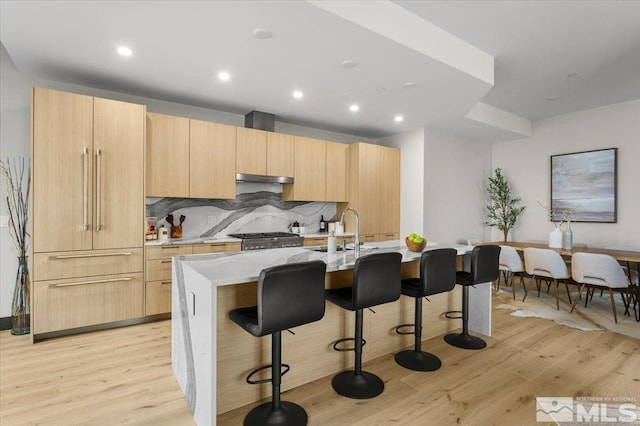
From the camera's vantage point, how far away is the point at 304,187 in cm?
507

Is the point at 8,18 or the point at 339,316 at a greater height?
the point at 8,18

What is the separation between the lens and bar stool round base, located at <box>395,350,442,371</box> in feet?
8.67

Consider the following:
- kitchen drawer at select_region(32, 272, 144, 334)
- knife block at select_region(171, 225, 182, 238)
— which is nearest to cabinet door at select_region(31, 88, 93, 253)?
kitchen drawer at select_region(32, 272, 144, 334)

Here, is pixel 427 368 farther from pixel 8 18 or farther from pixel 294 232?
pixel 8 18

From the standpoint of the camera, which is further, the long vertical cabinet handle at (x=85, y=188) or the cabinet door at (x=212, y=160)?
the cabinet door at (x=212, y=160)

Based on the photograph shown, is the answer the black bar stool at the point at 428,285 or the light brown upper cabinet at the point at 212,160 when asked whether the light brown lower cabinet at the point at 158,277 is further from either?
the black bar stool at the point at 428,285

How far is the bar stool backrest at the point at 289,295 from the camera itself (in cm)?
173

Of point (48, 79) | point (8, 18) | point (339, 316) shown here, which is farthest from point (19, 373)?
point (48, 79)

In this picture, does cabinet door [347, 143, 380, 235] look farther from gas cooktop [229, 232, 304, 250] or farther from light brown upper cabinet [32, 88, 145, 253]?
light brown upper cabinet [32, 88, 145, 253]

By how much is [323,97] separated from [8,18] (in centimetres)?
290

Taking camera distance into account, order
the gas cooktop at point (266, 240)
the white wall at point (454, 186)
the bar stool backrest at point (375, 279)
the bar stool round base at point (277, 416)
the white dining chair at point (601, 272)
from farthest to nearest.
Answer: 1. the white wall at point (454, 186)
2. the gas cooktop at point (266, 240)
3. the white dining chair at point (601, 272)
4. the bar stool backrest at point (375, 279)
5. the bar stool round base at point (277, 416)

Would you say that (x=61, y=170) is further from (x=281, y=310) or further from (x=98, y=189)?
(x=281, y=310)

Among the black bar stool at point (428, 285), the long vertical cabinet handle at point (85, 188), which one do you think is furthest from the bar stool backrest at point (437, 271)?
the long vertical cabinet handle at point (85, 188)

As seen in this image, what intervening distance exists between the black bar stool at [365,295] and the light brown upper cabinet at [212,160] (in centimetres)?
247
